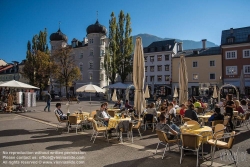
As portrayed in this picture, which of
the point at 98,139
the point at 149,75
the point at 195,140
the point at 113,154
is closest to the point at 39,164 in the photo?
the point at 113,154

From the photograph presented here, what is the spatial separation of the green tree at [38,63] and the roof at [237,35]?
3523 cm

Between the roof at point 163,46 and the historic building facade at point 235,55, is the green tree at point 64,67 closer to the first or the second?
the roof at point 163,46

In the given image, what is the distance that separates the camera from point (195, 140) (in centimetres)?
586

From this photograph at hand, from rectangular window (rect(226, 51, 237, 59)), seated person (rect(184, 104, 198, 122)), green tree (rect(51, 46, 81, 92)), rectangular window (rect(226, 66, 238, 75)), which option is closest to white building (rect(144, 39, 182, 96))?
rectangular window (rect(226, 51, 237, 59))

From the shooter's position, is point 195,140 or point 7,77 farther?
point 7,77

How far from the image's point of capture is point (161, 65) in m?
50.4

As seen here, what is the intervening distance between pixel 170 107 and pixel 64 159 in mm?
6693

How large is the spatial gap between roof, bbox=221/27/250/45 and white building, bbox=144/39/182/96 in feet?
37.7

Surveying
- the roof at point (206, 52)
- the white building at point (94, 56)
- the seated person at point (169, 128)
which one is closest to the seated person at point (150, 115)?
the seated person at point (169, 128)

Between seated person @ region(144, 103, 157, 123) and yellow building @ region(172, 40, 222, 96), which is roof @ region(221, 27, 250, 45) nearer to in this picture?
yellow building @ region(172, 40, 222, 96)

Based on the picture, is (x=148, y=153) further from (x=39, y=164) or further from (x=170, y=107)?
(x=170, y=107)

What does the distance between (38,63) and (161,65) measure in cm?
2786

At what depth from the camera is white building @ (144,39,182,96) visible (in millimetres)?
49312

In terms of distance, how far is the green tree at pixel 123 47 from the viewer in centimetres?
4234
